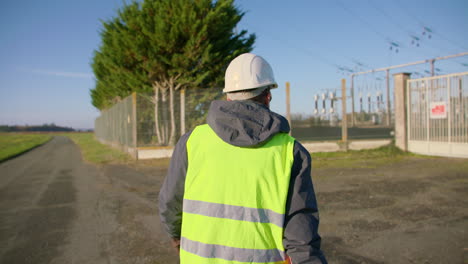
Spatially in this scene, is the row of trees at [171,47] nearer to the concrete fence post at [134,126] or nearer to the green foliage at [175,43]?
the green foliage at [175,43]

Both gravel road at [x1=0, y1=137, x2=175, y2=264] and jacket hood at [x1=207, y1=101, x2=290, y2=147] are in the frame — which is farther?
gravel road at [x1=0, y1=137, x2=175, y2=264]

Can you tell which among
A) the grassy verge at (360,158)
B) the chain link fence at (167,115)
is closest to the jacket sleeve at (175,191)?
the grassy verge at (360,158)

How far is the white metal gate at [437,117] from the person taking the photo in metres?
11.9

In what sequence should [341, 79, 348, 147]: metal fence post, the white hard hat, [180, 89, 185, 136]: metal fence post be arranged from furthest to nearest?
[341, 79, 348, 147]: metal fence post → [180, 89, 185, 136]: metal fence post → the white hard hat

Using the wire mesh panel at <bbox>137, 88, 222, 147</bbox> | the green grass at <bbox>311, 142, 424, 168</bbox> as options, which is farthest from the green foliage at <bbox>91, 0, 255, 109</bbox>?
the green grass at <bbox>311, 142, 424, 168</bbox>

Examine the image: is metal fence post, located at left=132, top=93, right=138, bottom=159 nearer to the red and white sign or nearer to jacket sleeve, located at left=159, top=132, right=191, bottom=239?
the red and white sign

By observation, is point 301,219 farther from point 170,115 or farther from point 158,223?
point 170,115

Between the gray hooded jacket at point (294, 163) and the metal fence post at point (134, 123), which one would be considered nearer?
the gray hooded jacket at point (294, 163)

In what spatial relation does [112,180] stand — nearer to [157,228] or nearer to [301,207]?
[157,228]

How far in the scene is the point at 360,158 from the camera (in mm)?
12820

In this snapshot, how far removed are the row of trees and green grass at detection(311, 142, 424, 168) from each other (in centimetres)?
582

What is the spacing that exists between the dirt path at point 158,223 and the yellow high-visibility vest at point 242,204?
2.46 m

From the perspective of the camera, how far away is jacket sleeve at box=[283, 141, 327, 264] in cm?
160

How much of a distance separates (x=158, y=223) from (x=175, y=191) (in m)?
3.76
